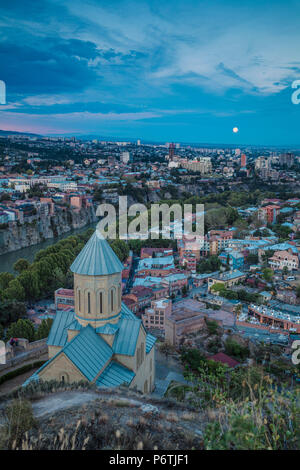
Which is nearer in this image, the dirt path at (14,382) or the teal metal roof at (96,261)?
the teal metal roof at (96,261)

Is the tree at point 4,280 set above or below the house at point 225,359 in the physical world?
above

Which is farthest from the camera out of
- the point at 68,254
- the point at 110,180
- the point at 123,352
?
the point at 110,180

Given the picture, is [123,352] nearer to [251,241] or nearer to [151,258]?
[151,258]

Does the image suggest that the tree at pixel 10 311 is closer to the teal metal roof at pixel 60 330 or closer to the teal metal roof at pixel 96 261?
the teal metal roof at pixel 60 330

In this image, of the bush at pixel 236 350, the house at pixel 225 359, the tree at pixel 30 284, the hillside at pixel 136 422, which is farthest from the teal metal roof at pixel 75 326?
the tree at pixel 30 284

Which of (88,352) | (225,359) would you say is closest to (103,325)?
(88,352)

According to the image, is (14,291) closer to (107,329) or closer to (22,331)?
(22,331)

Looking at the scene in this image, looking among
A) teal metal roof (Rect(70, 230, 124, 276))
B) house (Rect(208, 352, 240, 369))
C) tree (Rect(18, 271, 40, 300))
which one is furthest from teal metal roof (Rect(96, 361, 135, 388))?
tree (Rect(18, 271, 40, 300))
